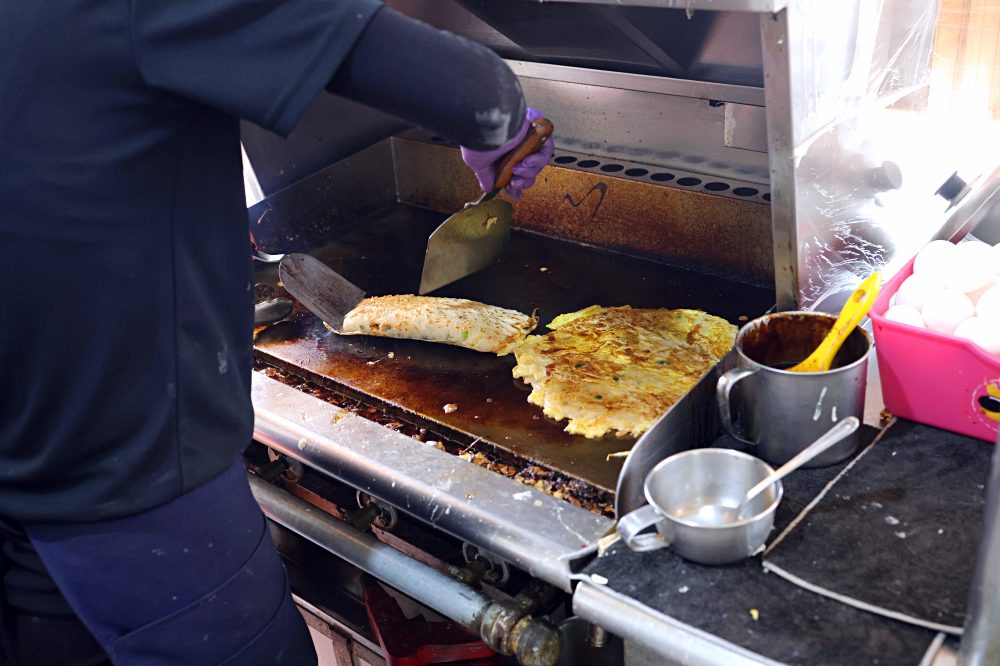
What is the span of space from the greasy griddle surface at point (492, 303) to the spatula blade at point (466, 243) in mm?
47

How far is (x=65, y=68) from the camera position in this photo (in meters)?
1.18

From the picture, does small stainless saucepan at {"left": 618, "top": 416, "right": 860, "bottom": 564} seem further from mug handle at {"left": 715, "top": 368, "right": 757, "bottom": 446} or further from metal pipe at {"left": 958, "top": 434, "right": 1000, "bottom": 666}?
metal pipe at {"left": 958, "top": 434, "right": 1000, "bottom": 666}

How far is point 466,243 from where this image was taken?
2605 millimetres

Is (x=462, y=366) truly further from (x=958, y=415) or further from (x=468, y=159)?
(x=958, y=415)

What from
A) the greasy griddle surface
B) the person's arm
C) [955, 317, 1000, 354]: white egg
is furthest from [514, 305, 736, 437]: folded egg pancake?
the person's arm

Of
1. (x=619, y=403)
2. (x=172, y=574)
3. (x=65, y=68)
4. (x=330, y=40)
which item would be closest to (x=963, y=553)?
(x=619, y=403)

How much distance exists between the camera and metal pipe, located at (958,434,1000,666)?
0.88 m

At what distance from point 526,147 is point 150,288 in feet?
3.51

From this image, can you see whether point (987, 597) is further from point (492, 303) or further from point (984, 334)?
point (492, 303)

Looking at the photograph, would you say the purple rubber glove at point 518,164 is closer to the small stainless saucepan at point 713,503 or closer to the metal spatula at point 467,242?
the metal spatula at point 467,242

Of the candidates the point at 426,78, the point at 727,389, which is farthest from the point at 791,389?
the point at 426,78

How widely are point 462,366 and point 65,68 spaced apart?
127cm

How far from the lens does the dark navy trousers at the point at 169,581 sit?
1.49m

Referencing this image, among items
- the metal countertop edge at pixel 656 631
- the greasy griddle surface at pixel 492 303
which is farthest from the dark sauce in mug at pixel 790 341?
the metal countertop edge at pixel 656 631
